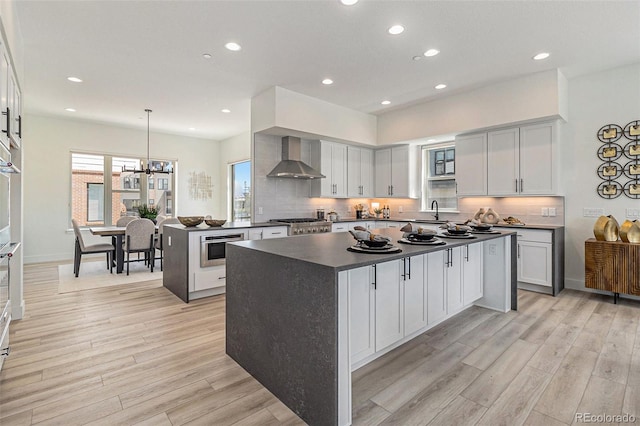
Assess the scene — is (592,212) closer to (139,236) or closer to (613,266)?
(613,266)

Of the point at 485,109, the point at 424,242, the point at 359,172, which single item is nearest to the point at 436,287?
the point at 424,242

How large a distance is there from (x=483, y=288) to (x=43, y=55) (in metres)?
5.77

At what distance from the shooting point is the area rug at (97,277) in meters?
4.66

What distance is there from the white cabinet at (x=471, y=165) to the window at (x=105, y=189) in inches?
265

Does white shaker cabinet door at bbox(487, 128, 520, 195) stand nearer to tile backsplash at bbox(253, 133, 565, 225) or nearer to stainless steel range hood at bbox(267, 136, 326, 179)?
tile backsplash at bbox(253, 133, 565, 225)

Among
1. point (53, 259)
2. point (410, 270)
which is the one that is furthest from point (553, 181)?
point (53, 259)

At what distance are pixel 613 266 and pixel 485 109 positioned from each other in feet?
8.38

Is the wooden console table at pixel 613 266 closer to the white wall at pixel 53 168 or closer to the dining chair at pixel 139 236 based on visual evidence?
the dining chair at pixel 139 236

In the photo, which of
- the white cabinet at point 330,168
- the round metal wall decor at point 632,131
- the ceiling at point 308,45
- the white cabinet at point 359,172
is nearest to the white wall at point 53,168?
the ceiling at point 308,45

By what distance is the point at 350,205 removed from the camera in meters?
6.76

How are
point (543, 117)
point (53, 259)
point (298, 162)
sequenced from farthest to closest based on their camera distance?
point (53, 259)
point (298, 162)
point (543, 117)

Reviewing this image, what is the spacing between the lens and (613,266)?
3.79 metres

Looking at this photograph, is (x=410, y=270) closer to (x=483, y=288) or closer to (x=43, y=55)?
(x=483, y=288)

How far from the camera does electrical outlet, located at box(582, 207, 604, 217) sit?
4.22 meters
